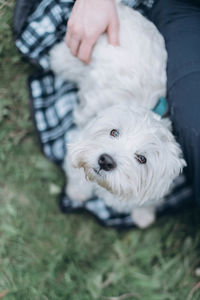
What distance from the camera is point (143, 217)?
2475 millimetres

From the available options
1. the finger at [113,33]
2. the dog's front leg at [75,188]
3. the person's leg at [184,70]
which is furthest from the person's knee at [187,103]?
the dog's front leg at [75,188]

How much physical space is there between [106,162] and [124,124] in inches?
9.3

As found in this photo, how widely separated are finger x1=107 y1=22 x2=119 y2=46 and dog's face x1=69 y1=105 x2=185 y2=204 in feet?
1.43

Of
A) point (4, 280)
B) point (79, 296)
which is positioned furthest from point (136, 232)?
point (4, 280)

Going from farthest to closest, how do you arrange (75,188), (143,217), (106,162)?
(143,217) < (75,188) < (106,162)

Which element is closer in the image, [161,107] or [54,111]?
[161,107]

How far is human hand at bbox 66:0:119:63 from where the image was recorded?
6.16 ft

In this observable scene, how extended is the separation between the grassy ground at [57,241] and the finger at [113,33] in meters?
0.82

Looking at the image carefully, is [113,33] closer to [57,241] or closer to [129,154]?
[129,154]

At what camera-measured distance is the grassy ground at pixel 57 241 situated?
2.30 m

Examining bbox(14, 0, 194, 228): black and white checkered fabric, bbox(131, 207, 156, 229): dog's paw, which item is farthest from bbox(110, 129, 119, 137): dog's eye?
bbox(131, 207, 156, 229): dog's paw

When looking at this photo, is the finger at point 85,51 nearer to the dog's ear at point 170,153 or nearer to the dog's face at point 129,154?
the dog's face at point 129,154

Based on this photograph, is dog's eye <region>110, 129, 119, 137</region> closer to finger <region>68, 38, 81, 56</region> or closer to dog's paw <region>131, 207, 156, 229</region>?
finger <region>68, 38, 81, 56</region>

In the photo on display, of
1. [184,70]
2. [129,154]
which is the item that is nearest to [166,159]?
[129,154]
